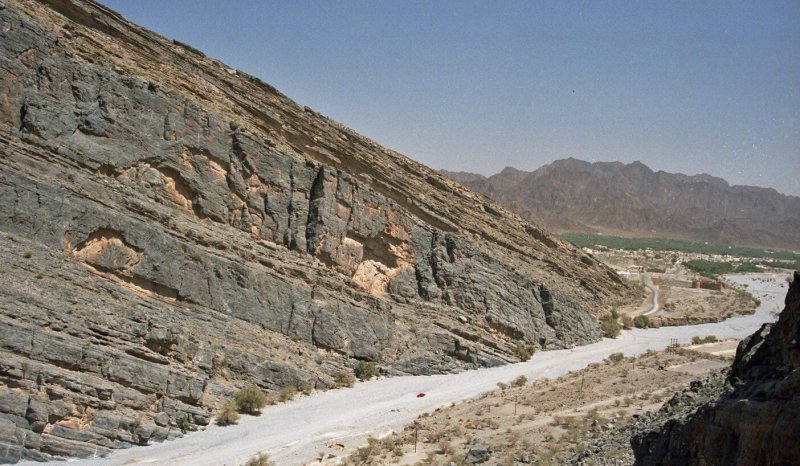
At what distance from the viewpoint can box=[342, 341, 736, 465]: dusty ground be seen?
14.9 meters

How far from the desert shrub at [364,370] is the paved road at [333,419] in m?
0.36

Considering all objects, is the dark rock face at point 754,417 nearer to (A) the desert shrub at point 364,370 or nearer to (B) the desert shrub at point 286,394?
(B) the desert shrub at point 286,394

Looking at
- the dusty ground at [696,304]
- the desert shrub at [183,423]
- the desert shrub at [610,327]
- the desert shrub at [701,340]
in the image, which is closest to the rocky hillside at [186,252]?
the desert shrub at [183,423]

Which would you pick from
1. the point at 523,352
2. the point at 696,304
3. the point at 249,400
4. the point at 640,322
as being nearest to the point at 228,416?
the point at 249,400

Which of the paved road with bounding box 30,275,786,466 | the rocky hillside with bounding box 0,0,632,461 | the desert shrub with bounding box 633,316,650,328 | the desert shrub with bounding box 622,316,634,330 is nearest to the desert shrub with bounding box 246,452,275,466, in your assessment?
the paved road with bounding box 30,275,786,466

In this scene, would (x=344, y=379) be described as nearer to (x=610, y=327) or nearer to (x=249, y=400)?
(x=249, y=400)

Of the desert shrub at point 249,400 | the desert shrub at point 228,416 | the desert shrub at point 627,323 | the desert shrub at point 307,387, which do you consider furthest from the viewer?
the desert shrub at point 627,323

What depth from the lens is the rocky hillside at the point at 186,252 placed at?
15.6 meters

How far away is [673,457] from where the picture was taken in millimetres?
8883

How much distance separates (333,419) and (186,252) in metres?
7.41

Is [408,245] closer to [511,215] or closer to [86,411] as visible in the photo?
[511,215]

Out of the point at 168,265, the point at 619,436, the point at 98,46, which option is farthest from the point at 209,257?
the point at 619,436

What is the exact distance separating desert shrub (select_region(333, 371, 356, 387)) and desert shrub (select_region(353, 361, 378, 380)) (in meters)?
0.54

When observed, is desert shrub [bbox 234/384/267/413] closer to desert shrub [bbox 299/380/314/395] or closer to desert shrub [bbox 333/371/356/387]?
desert shrub [bbox 299/380/314/395]
